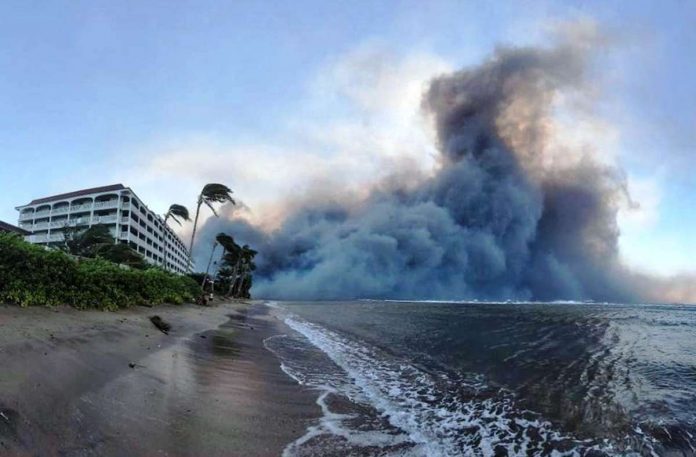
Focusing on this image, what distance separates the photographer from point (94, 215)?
90.2 meters

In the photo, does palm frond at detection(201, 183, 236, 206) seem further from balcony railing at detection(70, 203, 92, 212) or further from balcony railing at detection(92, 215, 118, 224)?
balcony railing at detection(70, 203, 92, 212)

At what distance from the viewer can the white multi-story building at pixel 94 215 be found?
8831cm

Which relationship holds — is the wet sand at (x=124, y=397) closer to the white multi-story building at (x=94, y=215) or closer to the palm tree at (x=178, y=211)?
the palm tree at (x=178, y=211)

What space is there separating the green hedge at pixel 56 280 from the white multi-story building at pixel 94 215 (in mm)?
73789

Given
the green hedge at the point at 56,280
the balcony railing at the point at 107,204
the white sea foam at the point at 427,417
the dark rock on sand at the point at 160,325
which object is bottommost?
the white sea foam at the point at 427,417

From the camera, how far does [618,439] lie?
7.66 m

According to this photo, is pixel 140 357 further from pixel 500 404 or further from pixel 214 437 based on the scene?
pixel 500 404

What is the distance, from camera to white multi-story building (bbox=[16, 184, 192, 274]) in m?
88.3

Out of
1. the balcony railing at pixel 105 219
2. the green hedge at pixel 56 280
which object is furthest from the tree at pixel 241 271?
the green hedge at pixel 56 280

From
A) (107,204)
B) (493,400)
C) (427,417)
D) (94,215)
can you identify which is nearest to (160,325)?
(427,417)

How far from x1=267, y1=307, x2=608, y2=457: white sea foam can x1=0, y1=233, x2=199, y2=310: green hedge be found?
7.26 m

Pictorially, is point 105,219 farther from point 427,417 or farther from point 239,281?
point 427,417

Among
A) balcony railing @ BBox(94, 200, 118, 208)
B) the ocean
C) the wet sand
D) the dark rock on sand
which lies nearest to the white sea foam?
the ocean

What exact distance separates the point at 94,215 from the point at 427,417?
100441 millimetres
